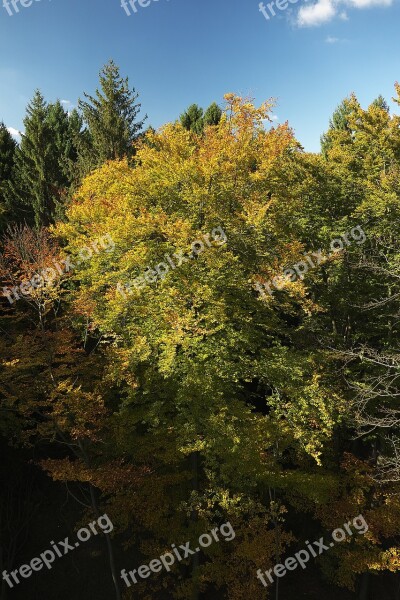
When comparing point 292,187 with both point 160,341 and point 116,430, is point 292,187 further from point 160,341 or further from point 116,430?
point 116,430

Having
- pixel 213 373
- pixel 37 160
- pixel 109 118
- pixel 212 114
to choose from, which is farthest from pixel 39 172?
pixel 213 373

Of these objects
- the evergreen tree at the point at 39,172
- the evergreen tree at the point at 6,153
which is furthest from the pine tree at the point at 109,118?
the evergreen tree at the point at 6,153

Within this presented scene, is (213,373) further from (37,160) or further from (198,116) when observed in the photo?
(198,116)

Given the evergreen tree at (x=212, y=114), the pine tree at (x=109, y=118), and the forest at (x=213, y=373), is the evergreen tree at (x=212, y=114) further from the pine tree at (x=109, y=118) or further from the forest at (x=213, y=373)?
the forest at (x=213, y=373)

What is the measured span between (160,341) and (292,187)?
800 centimetres

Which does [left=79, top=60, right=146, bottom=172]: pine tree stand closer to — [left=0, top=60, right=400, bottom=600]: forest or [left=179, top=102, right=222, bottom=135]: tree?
[left=0, top=60, right=400, bottom=600]: forest

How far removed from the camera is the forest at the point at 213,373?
36.5 feet

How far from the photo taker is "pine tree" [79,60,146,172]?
20.2m

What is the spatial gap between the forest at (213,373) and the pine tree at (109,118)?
4.93 m

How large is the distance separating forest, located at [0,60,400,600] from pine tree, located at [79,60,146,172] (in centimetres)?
493

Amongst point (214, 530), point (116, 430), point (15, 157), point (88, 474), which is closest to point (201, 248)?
point (116, 430)

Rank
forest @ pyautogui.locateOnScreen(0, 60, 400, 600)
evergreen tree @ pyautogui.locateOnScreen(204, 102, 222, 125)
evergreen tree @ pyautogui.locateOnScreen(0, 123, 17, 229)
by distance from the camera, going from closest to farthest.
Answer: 1. forest @ pyautogui.locateOnScreen(0, 60, 400, 600)
2. evergreen tree @ pyautogui.locateOnScreen(0, 123, 17, 229)
3. evergreen tree @ pyautogui.locateOnScreen(204, 102, 222, 125)

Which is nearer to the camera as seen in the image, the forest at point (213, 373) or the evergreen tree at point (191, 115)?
the forest at point (213, 373)

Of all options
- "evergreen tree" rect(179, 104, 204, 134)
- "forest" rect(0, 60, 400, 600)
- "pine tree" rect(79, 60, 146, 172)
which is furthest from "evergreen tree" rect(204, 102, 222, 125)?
"forest" rect(0, 60, 400, 600)
